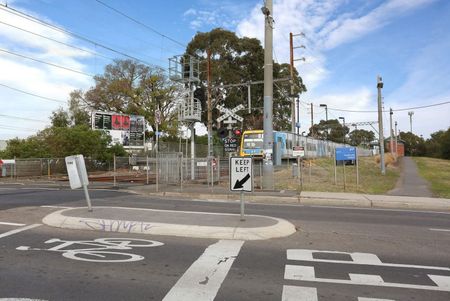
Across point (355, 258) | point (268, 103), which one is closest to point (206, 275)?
point (355, 258)

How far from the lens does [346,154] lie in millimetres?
23062

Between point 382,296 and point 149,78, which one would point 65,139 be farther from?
point 382,296

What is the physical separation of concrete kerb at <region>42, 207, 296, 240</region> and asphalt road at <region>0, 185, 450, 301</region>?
0.85ft

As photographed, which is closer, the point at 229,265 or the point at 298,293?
the point at 298,293

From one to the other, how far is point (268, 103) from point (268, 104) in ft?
0.16

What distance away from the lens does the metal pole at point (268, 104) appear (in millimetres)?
19219

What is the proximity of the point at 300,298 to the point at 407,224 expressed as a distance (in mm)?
6749

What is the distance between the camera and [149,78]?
208 feet

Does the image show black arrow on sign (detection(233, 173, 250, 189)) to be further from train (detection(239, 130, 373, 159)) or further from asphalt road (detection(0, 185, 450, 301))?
train (detection(239, 130, 373, 159))

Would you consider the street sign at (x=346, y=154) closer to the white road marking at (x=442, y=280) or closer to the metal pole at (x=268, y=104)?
the metal pole at (x=268, y=104)

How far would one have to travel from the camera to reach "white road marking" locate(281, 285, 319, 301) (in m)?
4.77

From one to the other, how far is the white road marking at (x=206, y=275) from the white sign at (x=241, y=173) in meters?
1.89

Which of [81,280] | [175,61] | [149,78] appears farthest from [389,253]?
[149,78]

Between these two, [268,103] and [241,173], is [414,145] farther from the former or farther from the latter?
[241,173]
